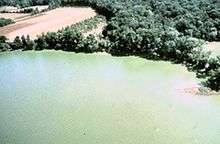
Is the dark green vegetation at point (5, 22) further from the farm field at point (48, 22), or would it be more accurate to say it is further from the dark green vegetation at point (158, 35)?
the dark green vegetation at point (158, 35)

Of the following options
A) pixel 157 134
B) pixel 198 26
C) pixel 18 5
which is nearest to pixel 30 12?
pixel 18 5

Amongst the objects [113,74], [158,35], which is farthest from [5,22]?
[113,74]

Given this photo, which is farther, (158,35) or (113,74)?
(158,35)

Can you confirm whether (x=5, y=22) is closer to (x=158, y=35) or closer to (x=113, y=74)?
(x=158, y=35)

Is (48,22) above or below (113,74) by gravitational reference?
below

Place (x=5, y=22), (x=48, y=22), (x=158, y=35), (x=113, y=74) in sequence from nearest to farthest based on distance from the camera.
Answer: (x=113, y=74)
(x=158, y=35)
(x=48, y=22)
(x=5, y=22)

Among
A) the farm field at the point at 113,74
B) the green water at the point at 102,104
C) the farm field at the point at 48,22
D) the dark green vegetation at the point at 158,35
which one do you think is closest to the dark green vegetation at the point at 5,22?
the farm field at the point at 113,74

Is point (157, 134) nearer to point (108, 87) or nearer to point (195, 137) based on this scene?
point (195, 137)
